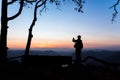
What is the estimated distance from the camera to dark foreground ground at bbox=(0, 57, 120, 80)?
76.0ft

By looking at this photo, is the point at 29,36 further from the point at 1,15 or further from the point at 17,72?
the point at 17,72

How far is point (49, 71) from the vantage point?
990 inches

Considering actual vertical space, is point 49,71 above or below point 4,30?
below

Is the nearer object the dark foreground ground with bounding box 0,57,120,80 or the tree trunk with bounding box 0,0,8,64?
the dark foreground ground with bounding box 0,57,120,80

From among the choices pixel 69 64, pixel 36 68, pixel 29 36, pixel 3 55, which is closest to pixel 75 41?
pixel 69 64

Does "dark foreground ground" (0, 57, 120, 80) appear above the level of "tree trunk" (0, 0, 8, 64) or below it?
below

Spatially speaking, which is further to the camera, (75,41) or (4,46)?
(4,46)

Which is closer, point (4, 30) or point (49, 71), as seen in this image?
point (49, 71)

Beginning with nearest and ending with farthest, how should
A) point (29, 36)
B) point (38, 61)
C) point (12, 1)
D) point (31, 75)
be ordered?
point (31, 75), point (38, 61), point (12, 1), point (29, 36)

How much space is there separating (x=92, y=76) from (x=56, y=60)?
3.97 meters

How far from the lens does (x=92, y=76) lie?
2414cm

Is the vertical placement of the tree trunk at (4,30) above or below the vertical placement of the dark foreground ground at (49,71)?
above

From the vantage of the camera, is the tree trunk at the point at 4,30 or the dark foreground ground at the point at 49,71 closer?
the dark foreground ground at the point at 49,71

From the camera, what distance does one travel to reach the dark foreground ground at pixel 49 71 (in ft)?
76.0
